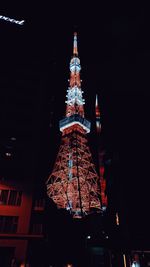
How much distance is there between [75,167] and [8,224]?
19.5 m

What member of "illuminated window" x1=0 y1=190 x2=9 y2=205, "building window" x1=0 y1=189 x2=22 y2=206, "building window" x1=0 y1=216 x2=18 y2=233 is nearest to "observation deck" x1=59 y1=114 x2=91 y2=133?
"building window" x1=0 y1=189 x2=22 y2=206

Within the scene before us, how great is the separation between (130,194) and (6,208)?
9599 mm

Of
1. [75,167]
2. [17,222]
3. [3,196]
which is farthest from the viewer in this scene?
[75,167]

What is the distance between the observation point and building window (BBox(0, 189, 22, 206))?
48.7 ft

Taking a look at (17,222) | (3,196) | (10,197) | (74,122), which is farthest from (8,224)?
(74,122)

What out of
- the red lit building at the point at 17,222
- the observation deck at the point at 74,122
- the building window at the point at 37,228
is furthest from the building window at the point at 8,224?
the observation deck at the point at 74,122

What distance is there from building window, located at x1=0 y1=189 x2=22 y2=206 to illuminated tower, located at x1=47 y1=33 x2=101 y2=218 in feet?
43.7

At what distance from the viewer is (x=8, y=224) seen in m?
14.4

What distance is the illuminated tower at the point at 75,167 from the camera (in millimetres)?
29359

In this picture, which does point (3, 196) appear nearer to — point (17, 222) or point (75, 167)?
point (17, 222)

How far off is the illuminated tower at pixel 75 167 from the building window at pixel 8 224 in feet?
44.9

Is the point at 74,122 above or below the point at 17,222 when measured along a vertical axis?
above

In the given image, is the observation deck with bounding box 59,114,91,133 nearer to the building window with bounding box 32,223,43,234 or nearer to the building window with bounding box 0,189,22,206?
the building window with bounding box 0,189,22,206

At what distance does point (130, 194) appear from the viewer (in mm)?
17141
